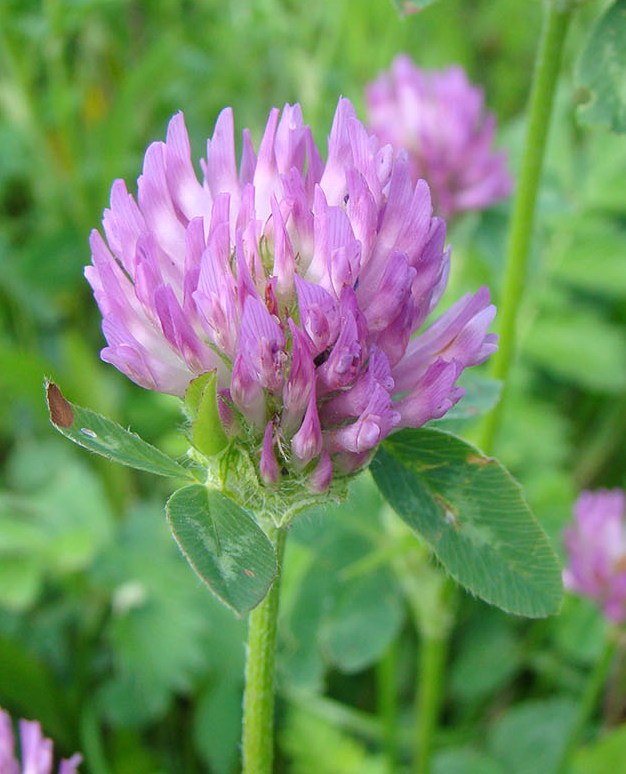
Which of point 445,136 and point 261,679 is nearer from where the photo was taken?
point 261,679

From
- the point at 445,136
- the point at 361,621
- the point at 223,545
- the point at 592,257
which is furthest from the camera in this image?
the point at 592,257

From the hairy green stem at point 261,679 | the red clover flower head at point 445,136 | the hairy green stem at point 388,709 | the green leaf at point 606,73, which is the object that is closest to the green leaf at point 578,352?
the red clover flower head at point 445,136

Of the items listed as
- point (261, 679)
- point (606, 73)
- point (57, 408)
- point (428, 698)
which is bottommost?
point (428, 698)

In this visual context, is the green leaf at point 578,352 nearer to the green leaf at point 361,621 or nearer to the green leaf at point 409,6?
the green leaf at point 361,621

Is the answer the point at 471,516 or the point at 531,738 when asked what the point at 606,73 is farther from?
the point at 531,738

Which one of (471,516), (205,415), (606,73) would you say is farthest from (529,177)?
(205,415)

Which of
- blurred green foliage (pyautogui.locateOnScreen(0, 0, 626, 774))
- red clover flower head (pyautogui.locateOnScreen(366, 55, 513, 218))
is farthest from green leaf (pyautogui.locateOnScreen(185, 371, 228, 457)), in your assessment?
red clover flower head (pyautogui.locateOnScreen(366, 55, 513, 218))

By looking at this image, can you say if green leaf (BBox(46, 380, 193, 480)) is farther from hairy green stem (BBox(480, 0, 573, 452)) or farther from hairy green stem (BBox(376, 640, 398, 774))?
hairy green stem (BBox(376, 640, 398, 774))
